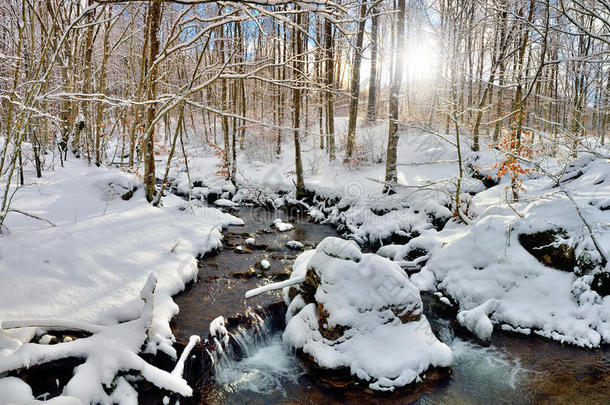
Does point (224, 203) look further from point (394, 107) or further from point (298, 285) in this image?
point (298, 285)

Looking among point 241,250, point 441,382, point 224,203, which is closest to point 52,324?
point 441,382

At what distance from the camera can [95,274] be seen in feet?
16.2

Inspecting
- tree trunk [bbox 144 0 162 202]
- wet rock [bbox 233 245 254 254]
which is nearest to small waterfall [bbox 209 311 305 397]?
wet rock [bbox 233 245 254 254]

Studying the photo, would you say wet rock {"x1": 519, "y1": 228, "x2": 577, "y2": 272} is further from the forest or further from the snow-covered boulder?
the snow-covered boulder

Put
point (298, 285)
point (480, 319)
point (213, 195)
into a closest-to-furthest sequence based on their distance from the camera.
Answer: point (480, 319), point (298, 285), point (213, 195)

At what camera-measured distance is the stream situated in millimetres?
4184

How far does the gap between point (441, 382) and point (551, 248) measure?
11.6 ft

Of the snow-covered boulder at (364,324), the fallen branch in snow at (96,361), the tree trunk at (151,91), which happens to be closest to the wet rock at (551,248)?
the snow-covered boulder at (364,324)

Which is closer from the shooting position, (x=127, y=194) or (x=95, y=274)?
(x=95, y=274)

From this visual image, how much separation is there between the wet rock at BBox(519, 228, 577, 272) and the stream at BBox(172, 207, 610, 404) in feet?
4.89

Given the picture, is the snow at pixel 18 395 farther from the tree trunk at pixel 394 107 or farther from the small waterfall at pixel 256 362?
the tree trunk at pixel 394 107

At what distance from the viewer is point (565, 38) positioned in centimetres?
1083

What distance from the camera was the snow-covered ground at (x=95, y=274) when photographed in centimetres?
346

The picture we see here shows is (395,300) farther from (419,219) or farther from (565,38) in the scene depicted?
(565,38)
